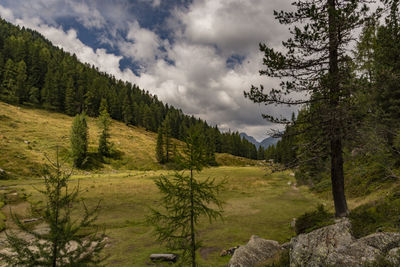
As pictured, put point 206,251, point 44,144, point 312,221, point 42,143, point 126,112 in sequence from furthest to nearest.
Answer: point 126,112, point 42,143, point 44,144, point 206,251, point 312,221

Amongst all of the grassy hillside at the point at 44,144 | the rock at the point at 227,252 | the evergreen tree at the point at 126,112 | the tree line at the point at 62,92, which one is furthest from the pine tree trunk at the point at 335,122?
the evergreen tree at the point at 126,112

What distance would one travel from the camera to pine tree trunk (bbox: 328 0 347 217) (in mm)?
10008

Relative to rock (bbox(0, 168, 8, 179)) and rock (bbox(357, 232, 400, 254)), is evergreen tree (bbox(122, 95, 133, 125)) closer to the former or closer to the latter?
rock (bbox(0, 168, 8, 179))

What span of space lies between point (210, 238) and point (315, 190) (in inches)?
887

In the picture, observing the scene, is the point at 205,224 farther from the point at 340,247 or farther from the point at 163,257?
the point at 340,247

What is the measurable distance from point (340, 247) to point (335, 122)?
625 cm

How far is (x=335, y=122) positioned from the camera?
10.4 m

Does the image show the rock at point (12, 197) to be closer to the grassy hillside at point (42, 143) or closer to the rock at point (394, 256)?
the grassy hillside at point (42, 143)

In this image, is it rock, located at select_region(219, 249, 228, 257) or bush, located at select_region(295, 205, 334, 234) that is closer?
bush, located at select_region(295, 205, 334, 234)

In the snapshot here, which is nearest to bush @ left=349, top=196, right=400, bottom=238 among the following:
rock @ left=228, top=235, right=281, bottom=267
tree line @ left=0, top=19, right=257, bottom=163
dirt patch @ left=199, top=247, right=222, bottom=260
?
rock @ left=228, top=235, right=281, bottom=267

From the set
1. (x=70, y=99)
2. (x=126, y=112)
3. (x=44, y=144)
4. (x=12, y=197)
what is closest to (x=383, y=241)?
(x=12, y=197)

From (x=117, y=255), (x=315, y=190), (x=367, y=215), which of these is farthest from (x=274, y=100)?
(x=315, y=190)

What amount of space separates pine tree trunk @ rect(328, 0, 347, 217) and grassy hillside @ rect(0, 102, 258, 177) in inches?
1875

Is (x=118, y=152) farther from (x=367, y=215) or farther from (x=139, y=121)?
(x=367, y=215)
